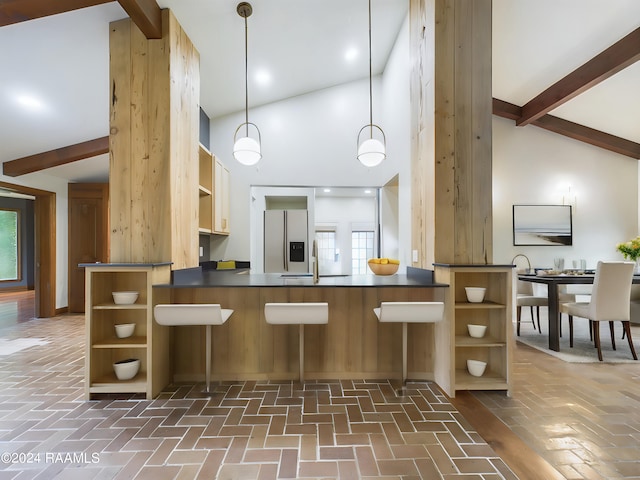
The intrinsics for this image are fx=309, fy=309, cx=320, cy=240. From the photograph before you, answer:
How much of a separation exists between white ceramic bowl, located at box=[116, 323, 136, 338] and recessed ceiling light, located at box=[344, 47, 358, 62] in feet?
13.7

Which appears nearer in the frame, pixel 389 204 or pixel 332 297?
pixel 332 297

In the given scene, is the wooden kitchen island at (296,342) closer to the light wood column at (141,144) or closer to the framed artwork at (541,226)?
the light wood column at (141,144)

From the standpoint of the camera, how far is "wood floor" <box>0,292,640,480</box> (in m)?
1.62

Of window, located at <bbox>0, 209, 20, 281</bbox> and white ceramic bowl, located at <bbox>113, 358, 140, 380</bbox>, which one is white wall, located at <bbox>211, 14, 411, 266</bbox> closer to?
white ceramic bowl, located at <bbox>113, 358, 140, 380</bbox>

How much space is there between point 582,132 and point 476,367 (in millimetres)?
5359

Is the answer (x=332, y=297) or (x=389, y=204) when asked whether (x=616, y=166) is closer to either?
(x=389, y=204)

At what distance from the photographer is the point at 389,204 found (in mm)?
5344

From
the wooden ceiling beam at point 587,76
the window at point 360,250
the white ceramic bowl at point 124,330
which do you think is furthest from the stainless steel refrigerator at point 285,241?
the wooden ceiling beam at point 587,76

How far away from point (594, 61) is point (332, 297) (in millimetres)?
4767

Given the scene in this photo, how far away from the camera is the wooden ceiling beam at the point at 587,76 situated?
3672mm

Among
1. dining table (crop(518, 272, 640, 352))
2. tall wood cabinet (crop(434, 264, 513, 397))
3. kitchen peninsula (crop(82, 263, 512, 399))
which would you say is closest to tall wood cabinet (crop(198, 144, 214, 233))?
kitchen peninsula (crop(82, 263, 512, 399))

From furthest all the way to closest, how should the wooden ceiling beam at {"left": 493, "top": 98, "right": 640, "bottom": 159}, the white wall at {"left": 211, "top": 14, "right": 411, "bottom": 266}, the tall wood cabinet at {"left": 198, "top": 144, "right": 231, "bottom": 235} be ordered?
the wooden ceiling beam at {"left": 493, "top": 98, "right": 640, "bottom": 159} < the white wall at {"left": 211, "top": 14, "right": 411, "bottom": 266} < the tall wood cabinet at {"left": 198, "top": 144, "right": 231, "bottom": 235}

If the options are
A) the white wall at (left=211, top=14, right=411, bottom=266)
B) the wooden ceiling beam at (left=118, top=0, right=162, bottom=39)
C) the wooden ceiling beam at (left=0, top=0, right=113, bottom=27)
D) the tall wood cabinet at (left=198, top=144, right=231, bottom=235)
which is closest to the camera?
the wooden ceiling beam at (left=0, top=0, right=113, bottom=27)

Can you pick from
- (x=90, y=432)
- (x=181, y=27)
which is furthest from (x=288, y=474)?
(x=181, y=27)
